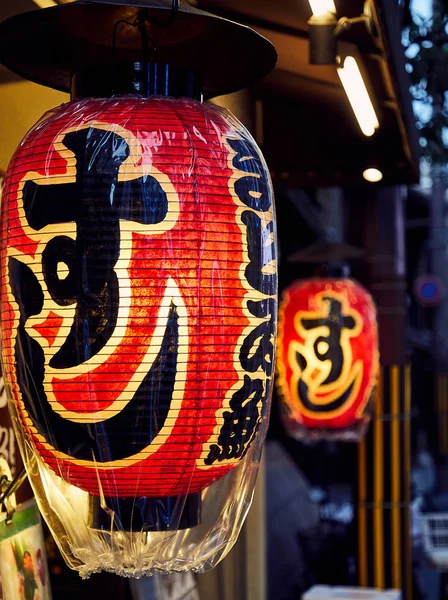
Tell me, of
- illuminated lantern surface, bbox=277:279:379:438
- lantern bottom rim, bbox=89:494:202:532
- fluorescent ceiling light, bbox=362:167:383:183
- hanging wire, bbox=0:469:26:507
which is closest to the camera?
lantern bottom rim, bbox=89:494:202:532

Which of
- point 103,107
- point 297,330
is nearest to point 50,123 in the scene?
point 103,107

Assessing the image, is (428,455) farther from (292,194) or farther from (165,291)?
(165,291)

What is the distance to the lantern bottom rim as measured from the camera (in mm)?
2074

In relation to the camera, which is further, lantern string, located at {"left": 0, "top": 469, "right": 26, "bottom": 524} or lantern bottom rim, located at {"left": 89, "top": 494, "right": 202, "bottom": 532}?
lantern string, located at {"left": 0, "top": 469, "right": 26, "bottom": 524}

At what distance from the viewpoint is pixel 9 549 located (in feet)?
8.30

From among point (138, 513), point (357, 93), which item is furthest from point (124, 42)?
point (357, 93)

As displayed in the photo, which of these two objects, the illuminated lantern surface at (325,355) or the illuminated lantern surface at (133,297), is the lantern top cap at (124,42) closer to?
the illuminated lantern surface at (133,297)

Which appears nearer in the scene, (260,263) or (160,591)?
(260,263)

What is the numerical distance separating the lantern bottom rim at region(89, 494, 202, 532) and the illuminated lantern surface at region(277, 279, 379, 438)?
17.2 feet

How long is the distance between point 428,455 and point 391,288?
55.2 ft

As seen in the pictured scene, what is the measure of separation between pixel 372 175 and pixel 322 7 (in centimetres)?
238

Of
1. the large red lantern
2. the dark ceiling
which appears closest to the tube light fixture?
the dark ceiling

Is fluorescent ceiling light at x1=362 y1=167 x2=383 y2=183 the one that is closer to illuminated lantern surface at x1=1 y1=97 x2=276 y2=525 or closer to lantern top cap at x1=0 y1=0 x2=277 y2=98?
lantern top cap at x1=0 y1=0 x2=277 y2=98

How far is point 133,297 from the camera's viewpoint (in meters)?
1.92
